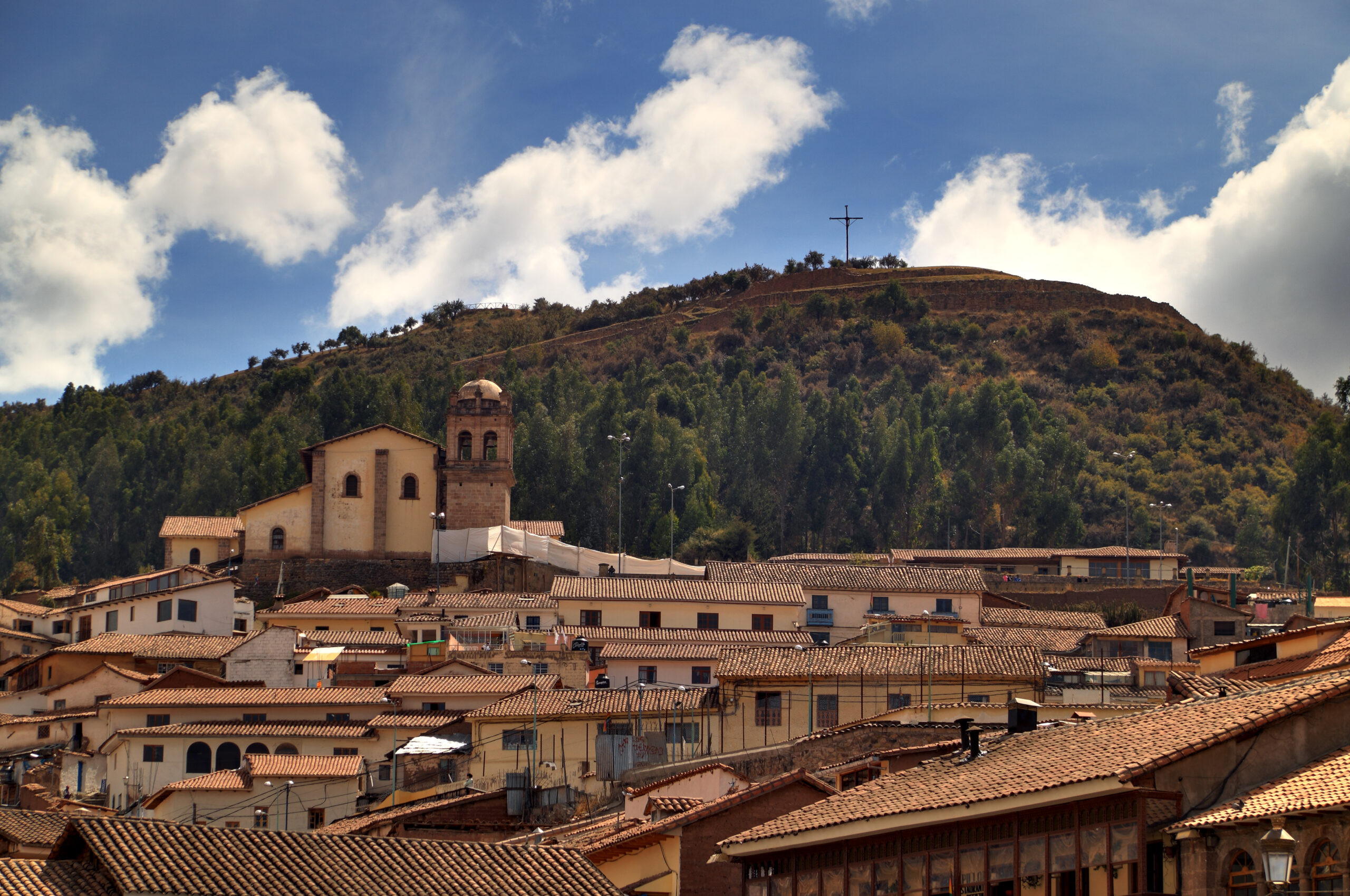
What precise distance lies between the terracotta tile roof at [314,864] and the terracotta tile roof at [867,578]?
33.7 metres

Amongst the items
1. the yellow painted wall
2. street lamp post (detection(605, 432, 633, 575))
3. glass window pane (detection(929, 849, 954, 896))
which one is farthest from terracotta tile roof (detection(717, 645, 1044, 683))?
street lamp post (detection(605, 432, 633, 575))

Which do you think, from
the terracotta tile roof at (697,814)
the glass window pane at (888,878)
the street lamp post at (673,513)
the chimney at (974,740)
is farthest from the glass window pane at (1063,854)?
the street lamp post at (673,513)

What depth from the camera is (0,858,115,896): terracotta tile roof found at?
15.7 m

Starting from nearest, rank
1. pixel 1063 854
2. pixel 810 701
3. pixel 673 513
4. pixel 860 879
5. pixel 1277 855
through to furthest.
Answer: pixel 1277 855 → pixel 1063 854 → pixel 860 879 → pixel 810 701 → pixel 673 513

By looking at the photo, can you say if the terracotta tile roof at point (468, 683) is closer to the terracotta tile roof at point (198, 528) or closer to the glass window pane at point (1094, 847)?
the glass window pane at point (1094, 847)

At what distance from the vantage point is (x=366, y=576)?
63.0 metres

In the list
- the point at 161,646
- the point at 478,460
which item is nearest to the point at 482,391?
the point at 478,460

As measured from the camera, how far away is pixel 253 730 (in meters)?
39.1

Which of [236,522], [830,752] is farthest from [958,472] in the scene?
[830,752]

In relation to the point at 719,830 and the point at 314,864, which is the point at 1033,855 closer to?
the point at 719,830

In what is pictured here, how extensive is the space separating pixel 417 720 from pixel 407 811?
8.40 metres

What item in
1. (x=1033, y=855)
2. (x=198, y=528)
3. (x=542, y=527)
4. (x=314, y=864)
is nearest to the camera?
(x=1033, y=855)

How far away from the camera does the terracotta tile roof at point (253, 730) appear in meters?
38.3

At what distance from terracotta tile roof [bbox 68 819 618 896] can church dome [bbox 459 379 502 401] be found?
160 ft
